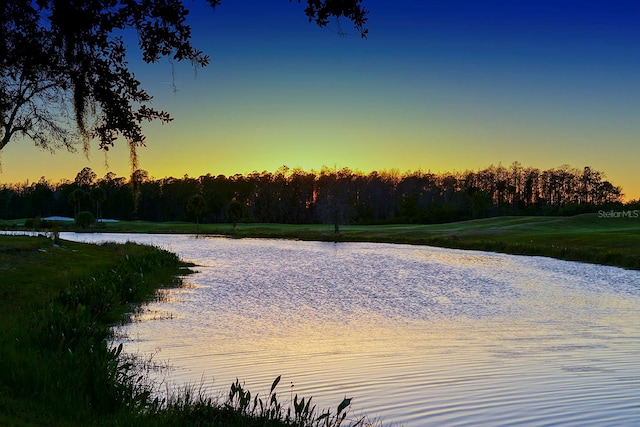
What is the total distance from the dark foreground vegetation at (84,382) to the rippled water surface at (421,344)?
129cm

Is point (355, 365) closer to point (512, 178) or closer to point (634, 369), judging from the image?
point (634, 369)

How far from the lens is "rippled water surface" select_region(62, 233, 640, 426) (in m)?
9.84

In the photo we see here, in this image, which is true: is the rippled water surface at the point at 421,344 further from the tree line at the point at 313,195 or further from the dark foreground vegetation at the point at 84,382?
the tree line at the point at 313,195

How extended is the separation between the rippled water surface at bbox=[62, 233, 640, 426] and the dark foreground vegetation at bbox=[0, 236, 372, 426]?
1292mm

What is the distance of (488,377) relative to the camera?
454 inches

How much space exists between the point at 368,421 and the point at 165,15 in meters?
5.88

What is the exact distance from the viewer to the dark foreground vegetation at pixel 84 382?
729 cm

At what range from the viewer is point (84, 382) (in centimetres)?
830

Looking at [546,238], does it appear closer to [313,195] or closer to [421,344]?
[421,344]

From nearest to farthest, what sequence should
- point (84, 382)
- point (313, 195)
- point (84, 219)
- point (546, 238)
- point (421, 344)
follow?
point (84, 382) → point (421, 344) → point (546, 238) → point (84, 219) → point (313, 195)

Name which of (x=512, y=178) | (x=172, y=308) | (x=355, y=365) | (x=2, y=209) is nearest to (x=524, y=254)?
(x=172, y=308)

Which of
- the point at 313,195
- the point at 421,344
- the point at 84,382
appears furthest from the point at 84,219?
the point at 84,382

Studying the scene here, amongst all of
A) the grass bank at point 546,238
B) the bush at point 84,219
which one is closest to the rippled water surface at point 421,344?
the grass bank at point 546,238

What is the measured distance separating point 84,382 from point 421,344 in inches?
344
